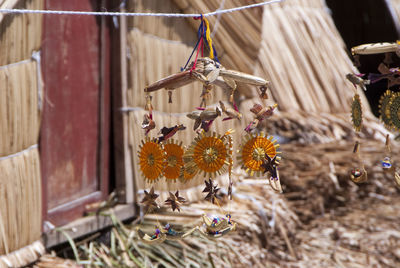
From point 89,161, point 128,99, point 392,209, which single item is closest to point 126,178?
point 89,161

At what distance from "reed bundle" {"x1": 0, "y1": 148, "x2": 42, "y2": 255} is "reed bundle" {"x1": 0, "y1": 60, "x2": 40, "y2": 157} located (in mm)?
51

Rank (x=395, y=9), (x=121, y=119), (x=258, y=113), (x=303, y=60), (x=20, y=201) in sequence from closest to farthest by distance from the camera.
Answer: (x=258, y=113) < (x=20, y=201) < (x=121, y=119) < (x=303, y=60) < (x=395, y=9)

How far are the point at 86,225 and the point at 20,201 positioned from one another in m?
0.41

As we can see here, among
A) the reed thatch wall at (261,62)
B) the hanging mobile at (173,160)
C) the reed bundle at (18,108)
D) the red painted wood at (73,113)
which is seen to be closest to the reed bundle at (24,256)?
the red painted wood at (73,113)

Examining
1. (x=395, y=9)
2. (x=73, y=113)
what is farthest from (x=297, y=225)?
(x=395, y=9)

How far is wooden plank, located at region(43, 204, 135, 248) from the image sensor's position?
241cm

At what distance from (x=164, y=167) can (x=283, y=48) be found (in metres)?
2.58

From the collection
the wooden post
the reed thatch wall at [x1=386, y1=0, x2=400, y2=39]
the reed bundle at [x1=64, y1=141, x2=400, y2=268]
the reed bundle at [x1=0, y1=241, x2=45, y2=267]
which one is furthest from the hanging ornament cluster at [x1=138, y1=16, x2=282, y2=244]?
the reed thatch wall at [x1=386, y1=0, x2=400, y2=39]

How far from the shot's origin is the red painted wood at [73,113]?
234cm

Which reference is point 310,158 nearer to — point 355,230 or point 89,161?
point 355,230

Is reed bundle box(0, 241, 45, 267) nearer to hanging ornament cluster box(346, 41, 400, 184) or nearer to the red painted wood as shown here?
the red painted wood

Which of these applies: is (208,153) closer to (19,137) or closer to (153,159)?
(153,159)

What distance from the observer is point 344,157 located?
3.56 m

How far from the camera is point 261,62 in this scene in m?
3.71
